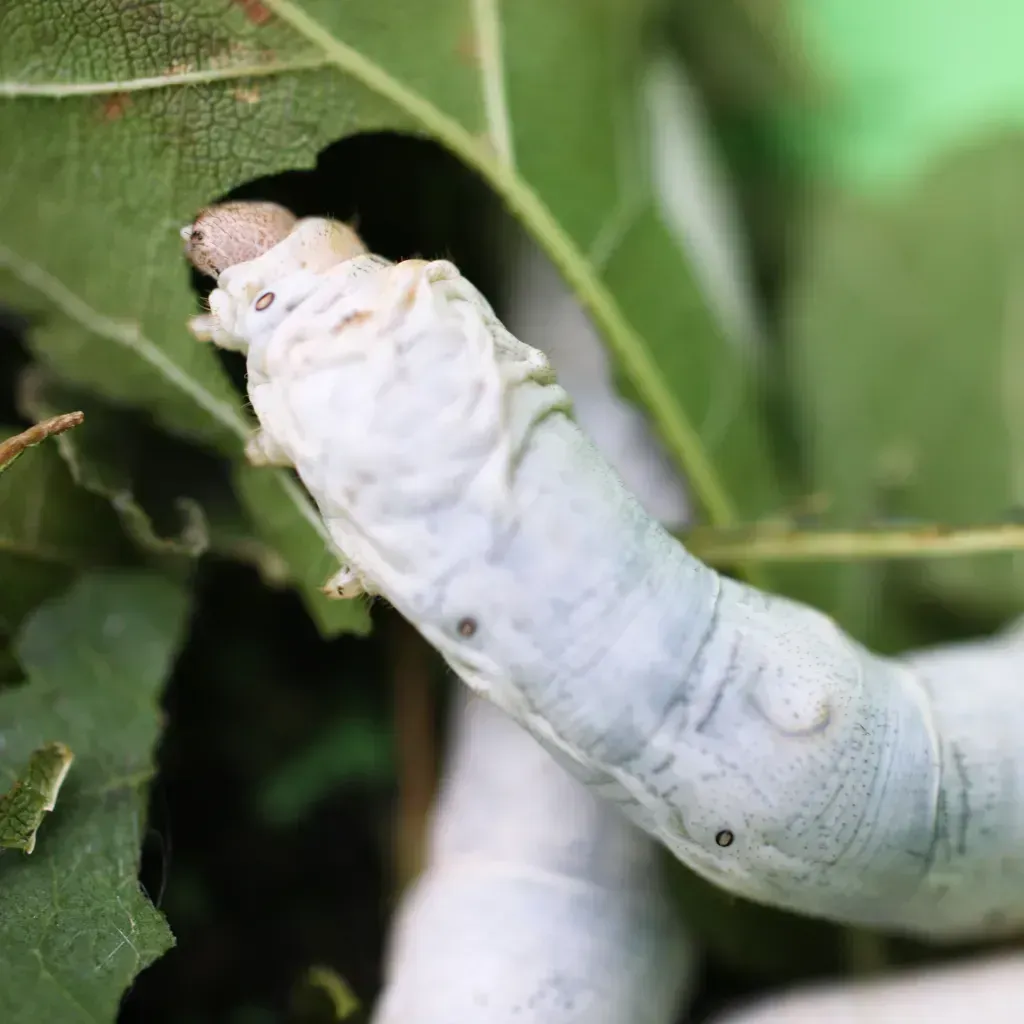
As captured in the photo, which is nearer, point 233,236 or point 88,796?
point 233,236

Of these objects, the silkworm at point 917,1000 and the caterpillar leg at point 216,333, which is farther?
the silkworm at point 917,1000

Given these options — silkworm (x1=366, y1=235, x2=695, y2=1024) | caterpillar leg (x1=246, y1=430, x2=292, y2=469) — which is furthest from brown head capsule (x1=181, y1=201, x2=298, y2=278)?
silkworm (x1=366, y1=235, x2=695, y2=1024)

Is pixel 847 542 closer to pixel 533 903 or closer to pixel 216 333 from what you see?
pixel 533 903

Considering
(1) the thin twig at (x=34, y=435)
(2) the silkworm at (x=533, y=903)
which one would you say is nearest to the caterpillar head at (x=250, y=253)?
(1) the thin twig at (x=34, y=435)

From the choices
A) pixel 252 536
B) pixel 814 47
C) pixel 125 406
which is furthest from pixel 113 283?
pixel 814 47

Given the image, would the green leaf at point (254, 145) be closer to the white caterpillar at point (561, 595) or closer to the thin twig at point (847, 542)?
the thin twig at point (847, 542)

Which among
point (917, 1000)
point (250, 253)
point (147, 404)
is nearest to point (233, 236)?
point (250, 253)

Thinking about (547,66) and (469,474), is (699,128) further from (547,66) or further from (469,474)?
(469,474)
